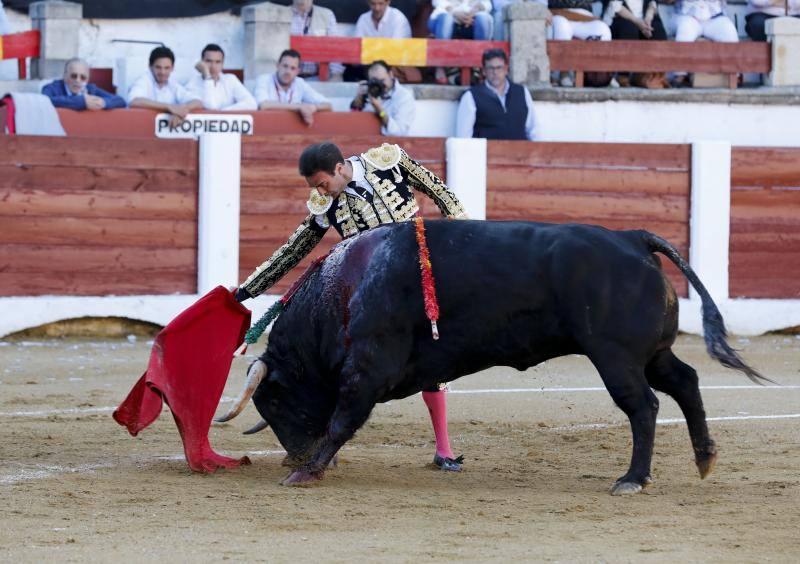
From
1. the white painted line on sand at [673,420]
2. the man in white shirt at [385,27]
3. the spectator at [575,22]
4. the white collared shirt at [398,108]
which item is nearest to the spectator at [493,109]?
the white collared shirt at [398,108]

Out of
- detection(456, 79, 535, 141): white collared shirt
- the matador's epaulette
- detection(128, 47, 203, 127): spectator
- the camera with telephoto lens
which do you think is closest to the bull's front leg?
the matador's epaulette

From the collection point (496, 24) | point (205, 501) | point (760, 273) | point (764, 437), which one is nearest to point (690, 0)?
point (496, 24)

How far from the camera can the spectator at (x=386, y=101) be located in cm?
891

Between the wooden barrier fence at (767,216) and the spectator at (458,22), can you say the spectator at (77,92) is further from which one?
the wooden barrier fence at (767,216)

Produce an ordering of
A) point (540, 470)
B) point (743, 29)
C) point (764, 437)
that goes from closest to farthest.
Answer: point (540, 470)
point (764, 437)
point (743, 29)

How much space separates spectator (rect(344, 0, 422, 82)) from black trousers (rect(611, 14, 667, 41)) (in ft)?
4.88

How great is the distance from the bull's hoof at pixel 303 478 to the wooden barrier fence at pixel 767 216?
18.7 ft

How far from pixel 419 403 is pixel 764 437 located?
1554 millimetres

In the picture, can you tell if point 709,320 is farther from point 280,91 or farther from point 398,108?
point 280,91

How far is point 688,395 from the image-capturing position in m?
4.27

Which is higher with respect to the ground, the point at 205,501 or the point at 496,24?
the point at 496,24

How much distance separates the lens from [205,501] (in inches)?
155

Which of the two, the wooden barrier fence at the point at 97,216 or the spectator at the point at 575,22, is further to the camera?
the spectator at the point at 575,22

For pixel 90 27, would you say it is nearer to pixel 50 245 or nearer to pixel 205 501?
pixel 50 245
